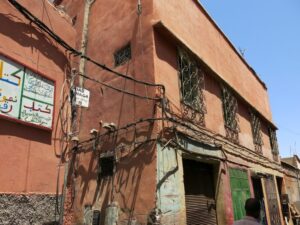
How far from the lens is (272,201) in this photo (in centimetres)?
1212

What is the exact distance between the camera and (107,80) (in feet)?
26.3

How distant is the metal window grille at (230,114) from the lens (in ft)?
33.9

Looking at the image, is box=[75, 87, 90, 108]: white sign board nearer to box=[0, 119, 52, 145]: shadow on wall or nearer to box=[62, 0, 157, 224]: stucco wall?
box=[0, 119, 52, 145]: shadow on wall

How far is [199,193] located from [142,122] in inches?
114

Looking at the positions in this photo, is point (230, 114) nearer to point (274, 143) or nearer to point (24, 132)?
point (274, 143)

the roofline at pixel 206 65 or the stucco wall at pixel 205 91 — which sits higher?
the roofline at pixel 206 65

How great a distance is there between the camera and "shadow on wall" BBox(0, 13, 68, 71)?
4684mm

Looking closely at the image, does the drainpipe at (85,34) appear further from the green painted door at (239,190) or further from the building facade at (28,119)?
the green painted door at (239,190)

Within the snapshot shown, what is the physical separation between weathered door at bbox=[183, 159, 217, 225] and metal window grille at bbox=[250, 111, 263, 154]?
525cm

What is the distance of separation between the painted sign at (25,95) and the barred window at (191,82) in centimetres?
386

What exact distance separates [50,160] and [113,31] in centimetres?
476

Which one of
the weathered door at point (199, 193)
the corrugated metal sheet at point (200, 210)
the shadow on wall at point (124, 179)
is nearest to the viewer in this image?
the shadow on wall at point (124, 179)

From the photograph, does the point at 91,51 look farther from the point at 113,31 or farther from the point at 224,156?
the point at 224,156

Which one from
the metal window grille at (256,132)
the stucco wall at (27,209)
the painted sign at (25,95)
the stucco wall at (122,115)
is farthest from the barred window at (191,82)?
the metal window grille at (256,132)
